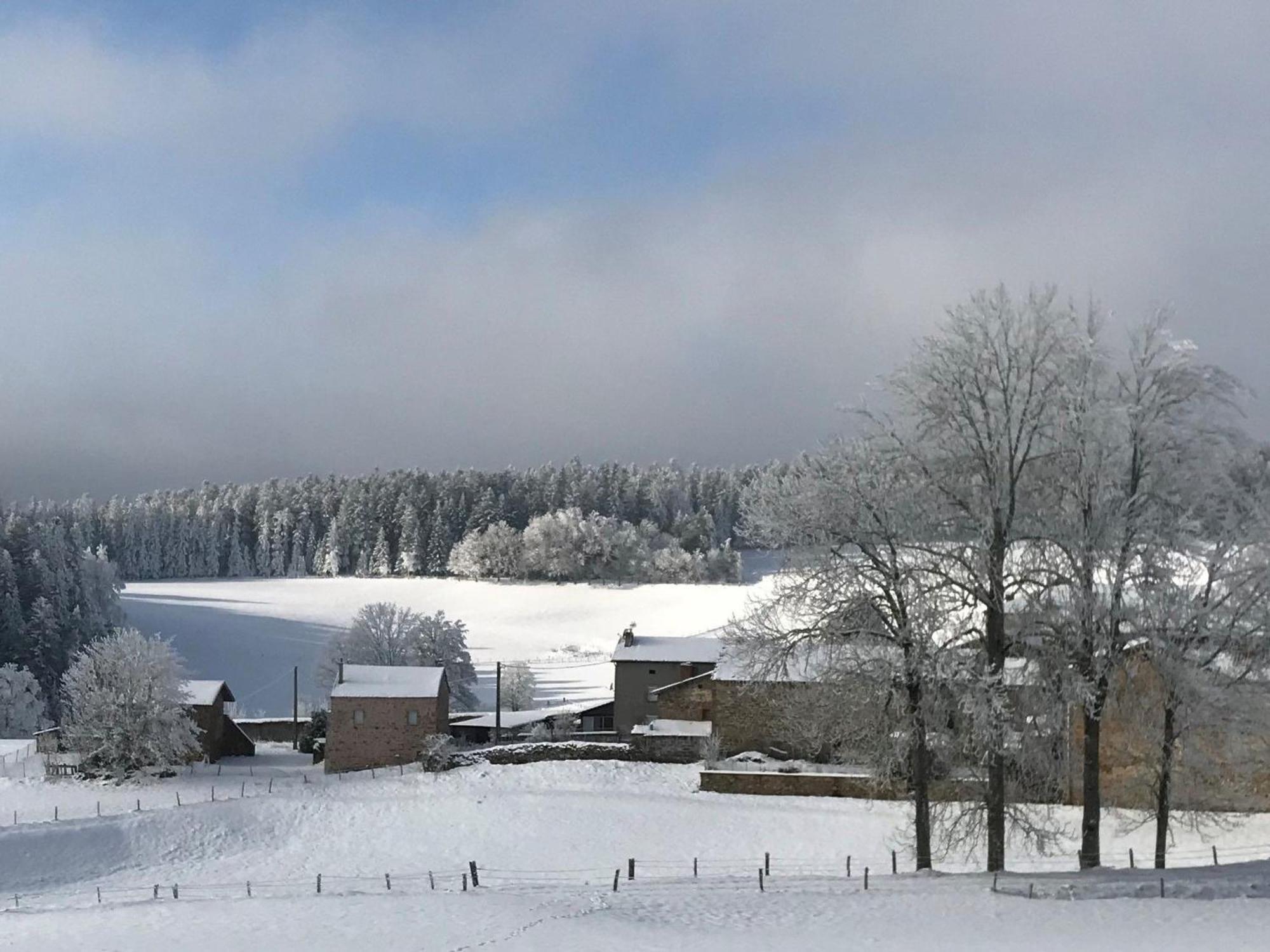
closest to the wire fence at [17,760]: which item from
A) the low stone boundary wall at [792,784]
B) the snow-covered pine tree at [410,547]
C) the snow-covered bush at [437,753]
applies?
the snow-covered bush at [437,753]

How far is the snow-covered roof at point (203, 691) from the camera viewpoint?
2238 inches

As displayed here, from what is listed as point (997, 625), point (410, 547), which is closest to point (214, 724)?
point (997, 625)

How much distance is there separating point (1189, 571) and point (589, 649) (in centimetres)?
8674

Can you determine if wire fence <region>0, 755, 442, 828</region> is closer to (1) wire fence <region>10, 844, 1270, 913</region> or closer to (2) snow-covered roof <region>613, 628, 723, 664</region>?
(1) wire fence <region>10, 844, 1270, 913</region>

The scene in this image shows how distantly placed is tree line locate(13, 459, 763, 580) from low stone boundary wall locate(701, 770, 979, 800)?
111250 mm

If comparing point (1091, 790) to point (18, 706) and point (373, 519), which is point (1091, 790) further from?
point (373, 519)

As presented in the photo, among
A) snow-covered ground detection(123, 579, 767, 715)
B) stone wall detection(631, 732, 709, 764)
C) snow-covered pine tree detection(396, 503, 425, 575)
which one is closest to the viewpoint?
stone wall detection(631, 732, 709, 764)

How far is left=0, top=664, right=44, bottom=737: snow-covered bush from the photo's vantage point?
71375 mm

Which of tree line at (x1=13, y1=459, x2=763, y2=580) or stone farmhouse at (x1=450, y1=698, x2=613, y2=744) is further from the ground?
tree line at (x1=13, y1=459, x2=763, y2=580)

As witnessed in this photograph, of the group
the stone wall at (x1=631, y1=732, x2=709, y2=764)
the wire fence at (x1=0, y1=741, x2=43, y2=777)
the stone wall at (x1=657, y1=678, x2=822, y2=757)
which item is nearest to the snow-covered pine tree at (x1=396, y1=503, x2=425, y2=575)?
the wire fence at (x1=0, y1=741, x2=43, y2=777)

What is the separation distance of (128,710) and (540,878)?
26956 mm

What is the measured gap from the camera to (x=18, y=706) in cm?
7194

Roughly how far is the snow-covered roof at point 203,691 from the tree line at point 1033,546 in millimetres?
43387

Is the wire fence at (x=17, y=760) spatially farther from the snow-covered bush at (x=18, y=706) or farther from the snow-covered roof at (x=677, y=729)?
the snow-covered roof at (x=677, y=729)
